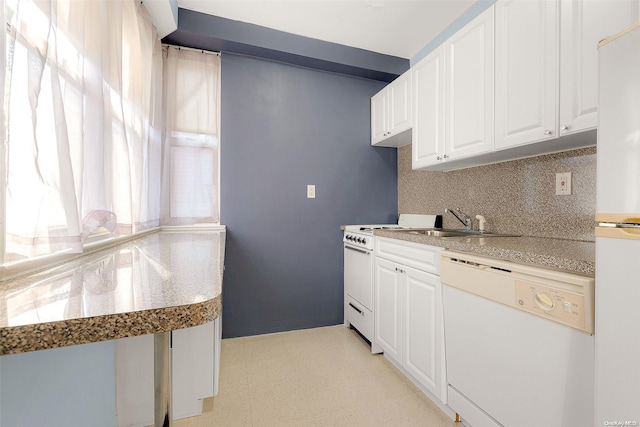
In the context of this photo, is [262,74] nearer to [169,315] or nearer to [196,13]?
[196,13]

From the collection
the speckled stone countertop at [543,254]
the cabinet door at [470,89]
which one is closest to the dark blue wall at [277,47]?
the cabinet door at [470,89]

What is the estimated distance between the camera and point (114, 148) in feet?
4.31

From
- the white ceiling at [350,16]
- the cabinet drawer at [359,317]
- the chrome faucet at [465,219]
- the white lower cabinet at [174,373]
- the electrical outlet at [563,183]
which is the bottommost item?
the cabinet drawer at [359,317]

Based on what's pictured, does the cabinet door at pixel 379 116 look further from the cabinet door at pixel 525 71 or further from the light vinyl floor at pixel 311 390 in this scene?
the light vinyl floor at pixel 311 390

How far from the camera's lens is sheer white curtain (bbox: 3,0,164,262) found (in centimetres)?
72

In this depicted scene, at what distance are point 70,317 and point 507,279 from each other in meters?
1.34

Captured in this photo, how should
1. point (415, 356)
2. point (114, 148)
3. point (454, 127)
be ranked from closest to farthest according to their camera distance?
1. point (114, 148)
2. point (415, 356)
3. point (454, 127)

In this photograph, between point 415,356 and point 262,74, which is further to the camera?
point 262,74

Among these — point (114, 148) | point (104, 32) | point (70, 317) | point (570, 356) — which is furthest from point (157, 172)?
point (570, 356)

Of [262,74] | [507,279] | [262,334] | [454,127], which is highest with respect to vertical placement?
[262,74]

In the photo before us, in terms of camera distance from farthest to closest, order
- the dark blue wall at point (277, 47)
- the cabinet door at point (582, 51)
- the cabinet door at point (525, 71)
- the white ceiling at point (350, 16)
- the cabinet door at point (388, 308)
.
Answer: the dark blue wall at point (277, 47) → the white ceiling at point (350, 16) → the cabinet door at point (388, 308) → the cabinet door at point (525, 71) → the cabinet door at point (582, 51)

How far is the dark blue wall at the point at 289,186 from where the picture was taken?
242 cm

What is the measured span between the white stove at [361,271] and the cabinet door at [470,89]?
799 millimetres

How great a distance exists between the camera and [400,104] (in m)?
2.36
